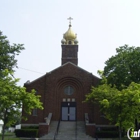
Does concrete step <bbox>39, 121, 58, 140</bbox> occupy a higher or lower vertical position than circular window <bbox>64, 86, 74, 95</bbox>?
lower

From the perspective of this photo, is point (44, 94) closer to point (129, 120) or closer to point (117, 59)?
point (117, 59)

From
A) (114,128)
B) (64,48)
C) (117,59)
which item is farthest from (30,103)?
(64,48)

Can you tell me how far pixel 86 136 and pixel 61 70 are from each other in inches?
474

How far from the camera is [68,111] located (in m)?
36.9

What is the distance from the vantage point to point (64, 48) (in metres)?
45.2

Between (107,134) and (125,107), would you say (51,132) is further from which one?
(125,107)

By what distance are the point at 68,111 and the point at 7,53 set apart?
43.2ft

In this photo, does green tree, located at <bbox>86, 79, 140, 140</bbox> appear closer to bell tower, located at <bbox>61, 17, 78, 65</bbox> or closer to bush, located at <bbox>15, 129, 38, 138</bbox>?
bush, located at <bbox>15, 129, 38, 138</bbox>

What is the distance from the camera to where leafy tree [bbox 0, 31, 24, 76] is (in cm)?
2753

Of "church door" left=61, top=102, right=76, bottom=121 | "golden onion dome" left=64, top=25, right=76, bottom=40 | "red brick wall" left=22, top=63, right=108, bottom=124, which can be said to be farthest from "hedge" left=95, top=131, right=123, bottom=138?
"golden onion dome" left=64, top=25, right=76, bottom=40

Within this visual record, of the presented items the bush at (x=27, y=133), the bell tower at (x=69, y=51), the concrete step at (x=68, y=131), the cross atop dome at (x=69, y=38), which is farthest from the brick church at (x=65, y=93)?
the cross atop dome at (x=69, y=38)

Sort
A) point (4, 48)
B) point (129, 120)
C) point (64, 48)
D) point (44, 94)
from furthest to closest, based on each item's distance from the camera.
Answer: point (64, 48) < point (44, 94) < point (4, 48) < point (129, 120)

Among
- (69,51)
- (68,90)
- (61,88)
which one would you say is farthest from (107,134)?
(69,51)

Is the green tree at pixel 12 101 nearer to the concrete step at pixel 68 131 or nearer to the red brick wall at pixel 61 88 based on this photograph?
the concrete step at pixel 68 131
